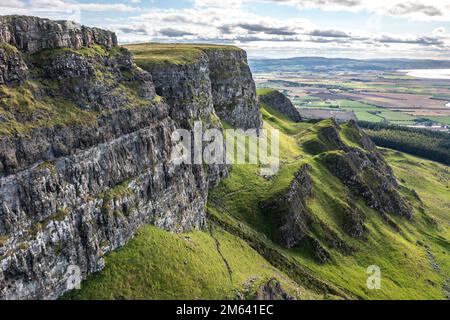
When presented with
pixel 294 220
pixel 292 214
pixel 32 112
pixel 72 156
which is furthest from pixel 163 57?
pixel 294 220

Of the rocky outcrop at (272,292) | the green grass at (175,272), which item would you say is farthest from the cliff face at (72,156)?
the rocky outcrop at (272,292)

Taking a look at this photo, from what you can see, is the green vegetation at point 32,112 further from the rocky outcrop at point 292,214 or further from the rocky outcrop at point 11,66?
the rocky outcrop at point 292,214

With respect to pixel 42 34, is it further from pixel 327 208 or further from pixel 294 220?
pixel 327 208

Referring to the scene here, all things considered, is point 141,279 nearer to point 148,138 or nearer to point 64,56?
point 148,138

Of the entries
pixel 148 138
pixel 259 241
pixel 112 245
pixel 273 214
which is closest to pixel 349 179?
pixel 273 214

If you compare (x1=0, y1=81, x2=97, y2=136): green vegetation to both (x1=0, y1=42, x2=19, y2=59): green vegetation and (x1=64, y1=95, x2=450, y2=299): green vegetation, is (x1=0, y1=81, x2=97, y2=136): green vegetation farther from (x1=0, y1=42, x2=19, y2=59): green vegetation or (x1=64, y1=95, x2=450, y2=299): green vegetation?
(x1=64, y1=95, x2=450, y2=299): green vegetation

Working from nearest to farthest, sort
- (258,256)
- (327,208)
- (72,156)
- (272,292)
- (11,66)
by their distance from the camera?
(11,66) < (72,156) < (272,292) < (258,256) < (327,208)
